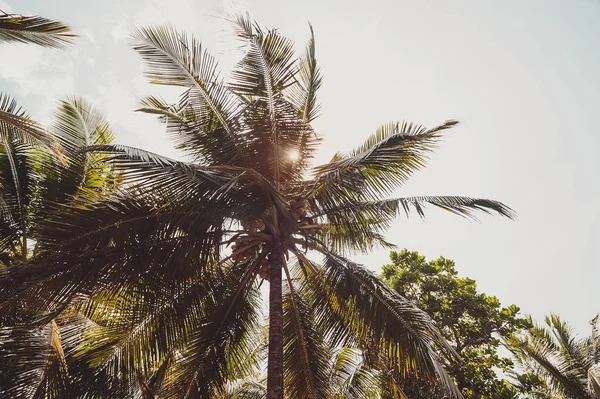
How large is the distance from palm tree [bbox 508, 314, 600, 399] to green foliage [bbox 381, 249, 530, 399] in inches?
25.0

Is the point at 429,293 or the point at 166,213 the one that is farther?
the point at 429,293

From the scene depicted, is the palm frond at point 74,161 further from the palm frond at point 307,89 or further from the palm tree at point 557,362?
the palm tree at point 557,362

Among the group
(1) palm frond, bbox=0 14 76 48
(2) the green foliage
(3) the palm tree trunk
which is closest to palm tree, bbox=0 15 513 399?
(3) the palm tree trunk

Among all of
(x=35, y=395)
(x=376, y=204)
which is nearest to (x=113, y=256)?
(x=35, y=395)

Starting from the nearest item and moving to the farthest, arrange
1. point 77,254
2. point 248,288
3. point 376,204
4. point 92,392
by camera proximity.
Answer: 1. point 77,254
2. point 92,392
3. point 376,204
4. point 248,288

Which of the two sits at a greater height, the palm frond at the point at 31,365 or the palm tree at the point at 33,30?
the palm tree at the point at 33,30

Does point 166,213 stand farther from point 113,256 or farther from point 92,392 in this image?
point 92,392

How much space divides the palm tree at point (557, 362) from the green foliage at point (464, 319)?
63cm

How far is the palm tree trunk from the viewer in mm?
4500

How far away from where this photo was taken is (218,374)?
5.58 metres

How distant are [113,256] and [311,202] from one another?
9.64 feet

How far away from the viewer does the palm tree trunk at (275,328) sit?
14.8ft

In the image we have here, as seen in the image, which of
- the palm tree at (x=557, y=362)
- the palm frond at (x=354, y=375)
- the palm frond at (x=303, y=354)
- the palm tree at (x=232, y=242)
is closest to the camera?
the palm tree at (x=232, y=242)

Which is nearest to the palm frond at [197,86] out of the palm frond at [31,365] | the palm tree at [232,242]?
the palm tree at [232,242]
